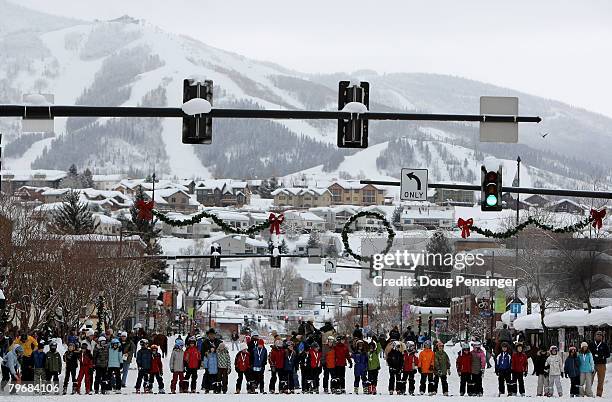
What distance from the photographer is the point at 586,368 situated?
33281 millimetres

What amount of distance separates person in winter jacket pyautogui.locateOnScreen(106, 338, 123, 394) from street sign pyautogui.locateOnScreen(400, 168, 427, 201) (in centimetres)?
875

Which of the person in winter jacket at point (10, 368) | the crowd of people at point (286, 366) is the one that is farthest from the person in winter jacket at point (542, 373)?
the person in winter jacket at point (10, 368)

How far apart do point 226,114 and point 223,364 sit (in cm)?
1686

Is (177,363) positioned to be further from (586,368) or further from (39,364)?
(586,368)

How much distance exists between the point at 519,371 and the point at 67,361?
12004 millimetres

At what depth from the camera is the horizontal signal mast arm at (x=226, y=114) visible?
1778cm

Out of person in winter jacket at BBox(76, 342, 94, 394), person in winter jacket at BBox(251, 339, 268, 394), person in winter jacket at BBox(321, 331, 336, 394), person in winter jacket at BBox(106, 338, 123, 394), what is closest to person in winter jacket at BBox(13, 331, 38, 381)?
person in winter jacket at BBox(76, 342, 94, 394)

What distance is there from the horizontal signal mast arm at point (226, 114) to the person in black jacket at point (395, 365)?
16103 millimetres

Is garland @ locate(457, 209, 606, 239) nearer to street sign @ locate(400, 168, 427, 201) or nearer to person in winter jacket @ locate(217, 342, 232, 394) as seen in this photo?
street sign @ locate(400, 168, 427, 201)

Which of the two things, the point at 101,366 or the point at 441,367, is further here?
the point at 441,367

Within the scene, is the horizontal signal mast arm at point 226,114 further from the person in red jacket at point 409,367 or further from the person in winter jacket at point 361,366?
the person in red jacket at point 409,367

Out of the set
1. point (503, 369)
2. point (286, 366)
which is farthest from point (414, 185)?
point (286, 366)

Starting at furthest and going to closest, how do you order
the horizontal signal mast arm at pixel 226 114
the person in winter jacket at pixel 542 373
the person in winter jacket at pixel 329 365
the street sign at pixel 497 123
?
1. the person in winter jacket at pixel 542 373
2. the person in winter jacket at pixel 329 365
3. the street sign at pixel 497 123
4. the horizontal signal mast arm at pixel 226 114

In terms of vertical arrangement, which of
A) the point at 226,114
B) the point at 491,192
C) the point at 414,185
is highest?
the point at 414,185
